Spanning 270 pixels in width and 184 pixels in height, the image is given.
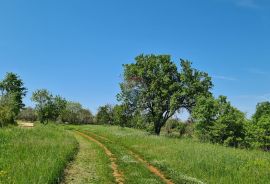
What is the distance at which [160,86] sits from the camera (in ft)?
183

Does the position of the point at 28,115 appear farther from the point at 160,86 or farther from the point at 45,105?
the point at 160,86

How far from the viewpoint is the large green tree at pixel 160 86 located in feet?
182

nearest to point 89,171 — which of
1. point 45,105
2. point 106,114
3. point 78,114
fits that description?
point 45,105

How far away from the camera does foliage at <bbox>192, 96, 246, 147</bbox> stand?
4509 centimetres

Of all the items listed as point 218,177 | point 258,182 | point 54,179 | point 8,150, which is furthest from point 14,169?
point 258,182

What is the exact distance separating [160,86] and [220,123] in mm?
13827

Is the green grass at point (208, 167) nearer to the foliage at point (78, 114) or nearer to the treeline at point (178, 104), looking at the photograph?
the treeline at point (178, 104)

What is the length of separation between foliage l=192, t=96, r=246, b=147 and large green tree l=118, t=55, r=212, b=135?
23.8ft

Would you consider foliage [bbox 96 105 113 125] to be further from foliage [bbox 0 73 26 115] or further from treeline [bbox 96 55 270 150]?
treeline [bbox 96 55 270 150]

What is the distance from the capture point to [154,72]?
5734 cm

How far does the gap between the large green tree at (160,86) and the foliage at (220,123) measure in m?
7.24

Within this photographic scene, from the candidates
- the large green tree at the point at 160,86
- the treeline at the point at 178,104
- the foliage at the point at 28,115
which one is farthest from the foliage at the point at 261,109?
the foliage at the point at 28,115

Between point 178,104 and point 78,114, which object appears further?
point 78,114

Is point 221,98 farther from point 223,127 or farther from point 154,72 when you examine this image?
point 154,72
